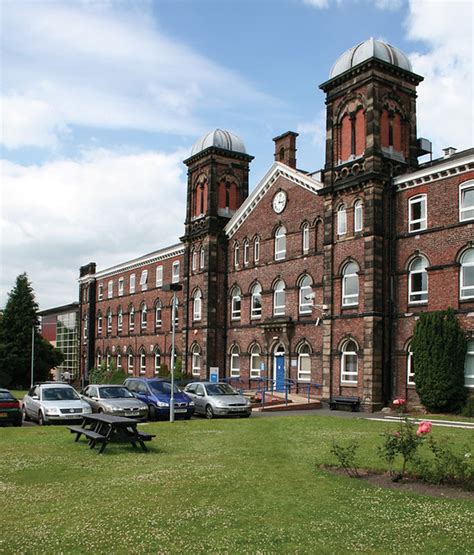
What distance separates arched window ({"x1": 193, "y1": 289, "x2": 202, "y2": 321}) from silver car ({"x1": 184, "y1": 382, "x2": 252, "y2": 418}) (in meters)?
17.4

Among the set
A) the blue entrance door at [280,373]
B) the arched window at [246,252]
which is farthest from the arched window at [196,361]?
the blue entrance door at [280,373]

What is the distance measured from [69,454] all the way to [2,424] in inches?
341

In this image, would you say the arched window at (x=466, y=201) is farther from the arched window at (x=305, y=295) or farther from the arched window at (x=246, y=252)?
the arched window at (x=246, y=252)

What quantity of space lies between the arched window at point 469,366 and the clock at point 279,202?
14.6 m

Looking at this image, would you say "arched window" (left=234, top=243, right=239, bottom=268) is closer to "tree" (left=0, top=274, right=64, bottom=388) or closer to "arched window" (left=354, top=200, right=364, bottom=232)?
"arched window" (left=354, top=200, right=364, bottom=232)

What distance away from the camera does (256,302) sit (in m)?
39.9

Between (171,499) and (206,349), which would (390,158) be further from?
(171,499)

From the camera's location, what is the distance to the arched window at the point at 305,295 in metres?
34.9

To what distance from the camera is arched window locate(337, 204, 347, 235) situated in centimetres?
3188

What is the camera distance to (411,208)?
29.7 meters

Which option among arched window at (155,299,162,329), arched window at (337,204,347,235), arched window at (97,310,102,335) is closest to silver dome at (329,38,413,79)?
arched window at (337,204,347,235)

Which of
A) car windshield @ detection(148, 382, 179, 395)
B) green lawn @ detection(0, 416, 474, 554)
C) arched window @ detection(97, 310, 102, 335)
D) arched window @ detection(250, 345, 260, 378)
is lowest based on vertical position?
green lawn @ detection(0, 416, 474, 554)

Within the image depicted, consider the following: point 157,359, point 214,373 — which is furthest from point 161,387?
point 157,359

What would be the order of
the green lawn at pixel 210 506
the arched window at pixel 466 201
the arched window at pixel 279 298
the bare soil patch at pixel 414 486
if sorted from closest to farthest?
the green lawn at pixel 210 506 < the bare soil patch at pixel 414 486 < the arched window at pixel 466 201 < the arched window at pixel 279 298
